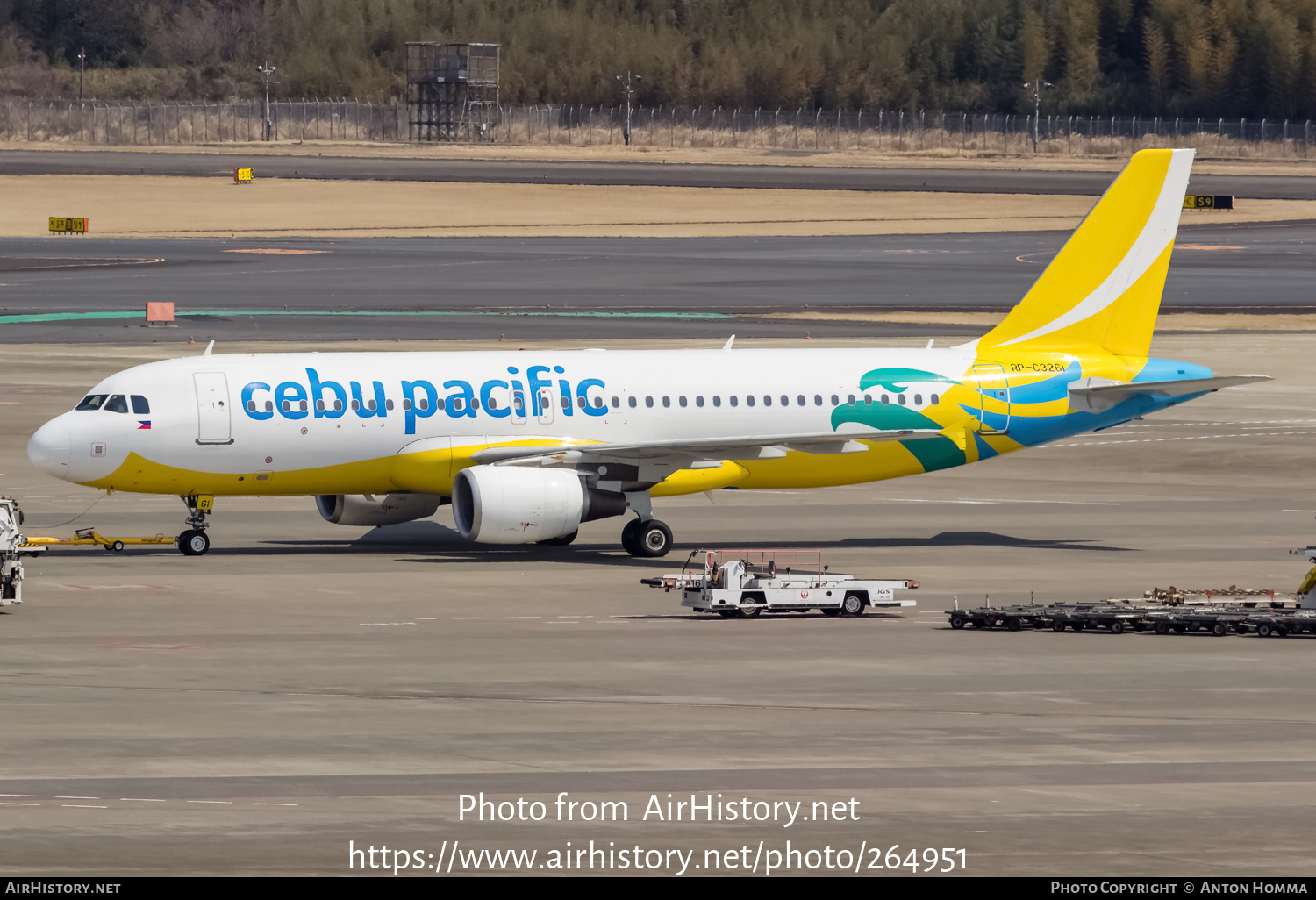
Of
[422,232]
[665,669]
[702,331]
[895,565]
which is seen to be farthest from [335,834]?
[422,232]

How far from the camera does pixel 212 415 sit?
46.6 m

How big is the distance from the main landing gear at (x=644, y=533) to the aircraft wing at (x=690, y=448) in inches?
45.8

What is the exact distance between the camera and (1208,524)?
53.3 metres

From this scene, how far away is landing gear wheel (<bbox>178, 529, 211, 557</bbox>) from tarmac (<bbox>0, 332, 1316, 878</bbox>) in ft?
2.22

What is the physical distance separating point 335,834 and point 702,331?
74.9 meters

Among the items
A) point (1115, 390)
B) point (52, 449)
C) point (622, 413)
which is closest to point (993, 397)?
point (1115, 390)

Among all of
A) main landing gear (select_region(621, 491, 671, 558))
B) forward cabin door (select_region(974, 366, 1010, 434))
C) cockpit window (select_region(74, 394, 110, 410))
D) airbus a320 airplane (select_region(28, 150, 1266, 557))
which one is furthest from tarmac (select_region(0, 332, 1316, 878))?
cockpit window (select_region(74, 394, 110, 410))

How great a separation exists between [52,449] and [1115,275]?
25389 mm

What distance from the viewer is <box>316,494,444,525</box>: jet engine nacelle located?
1940 inches

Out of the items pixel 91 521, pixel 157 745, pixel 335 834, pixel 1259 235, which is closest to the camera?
pixel 335 834

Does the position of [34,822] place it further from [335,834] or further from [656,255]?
[656,255]

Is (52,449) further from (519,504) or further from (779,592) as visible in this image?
(779,592)

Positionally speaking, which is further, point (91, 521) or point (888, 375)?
point (91, 521)

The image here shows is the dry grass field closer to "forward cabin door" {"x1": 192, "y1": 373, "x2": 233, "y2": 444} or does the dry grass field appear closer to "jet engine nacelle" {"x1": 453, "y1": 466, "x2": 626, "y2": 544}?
"forward cabin door" {"x1": 192, "y1": 373, "x2": 233, "y2": 444}
